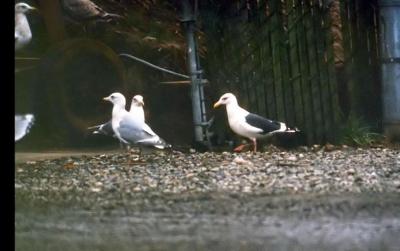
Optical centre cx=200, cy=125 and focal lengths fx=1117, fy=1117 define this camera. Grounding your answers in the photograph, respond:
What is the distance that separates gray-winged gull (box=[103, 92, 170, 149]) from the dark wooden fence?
23 cm

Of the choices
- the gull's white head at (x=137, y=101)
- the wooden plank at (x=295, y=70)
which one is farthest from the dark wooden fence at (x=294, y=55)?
the gull's white head at (x=137, y=101)

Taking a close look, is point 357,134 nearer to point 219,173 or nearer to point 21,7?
point 219,173

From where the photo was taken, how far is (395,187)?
326 cm

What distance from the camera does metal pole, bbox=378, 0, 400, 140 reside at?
334cm

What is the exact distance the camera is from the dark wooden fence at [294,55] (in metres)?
3.30

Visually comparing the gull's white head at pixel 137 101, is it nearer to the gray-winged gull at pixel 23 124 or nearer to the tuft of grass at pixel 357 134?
the gray-winged gull at pixel 23 124

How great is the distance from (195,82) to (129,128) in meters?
0.24

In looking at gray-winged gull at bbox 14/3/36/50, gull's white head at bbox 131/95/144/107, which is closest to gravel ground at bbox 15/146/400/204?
gull's white head at bbox 131/95/144/107

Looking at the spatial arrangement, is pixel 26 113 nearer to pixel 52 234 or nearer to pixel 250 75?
pixel 52 234

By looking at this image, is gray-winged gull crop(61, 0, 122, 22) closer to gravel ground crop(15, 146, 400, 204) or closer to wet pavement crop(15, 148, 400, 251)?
gravel ground crop(15, 146, 400, 204)

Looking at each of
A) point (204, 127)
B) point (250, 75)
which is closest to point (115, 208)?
point (204, 127)

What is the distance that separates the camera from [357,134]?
3.31m

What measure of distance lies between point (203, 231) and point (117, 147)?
360 millimetres

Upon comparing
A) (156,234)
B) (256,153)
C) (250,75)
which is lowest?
(156,234)
